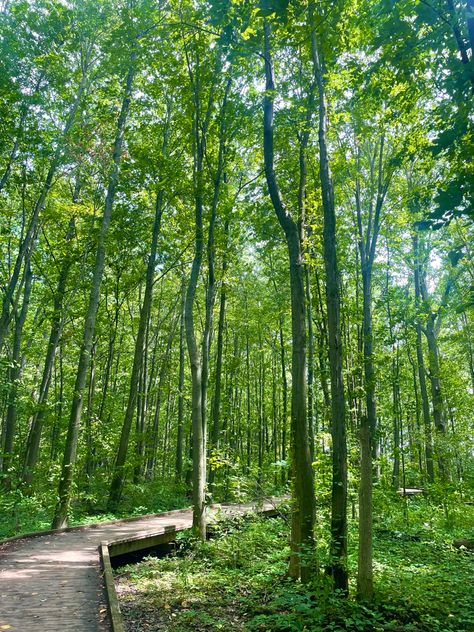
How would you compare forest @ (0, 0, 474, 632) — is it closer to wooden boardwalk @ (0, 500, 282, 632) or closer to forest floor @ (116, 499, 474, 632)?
forest floor @ (116, 499, 474, 632)

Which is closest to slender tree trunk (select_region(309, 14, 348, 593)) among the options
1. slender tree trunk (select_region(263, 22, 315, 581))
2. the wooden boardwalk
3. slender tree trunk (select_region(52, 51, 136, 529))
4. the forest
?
the forest

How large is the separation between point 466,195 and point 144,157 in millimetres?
10037

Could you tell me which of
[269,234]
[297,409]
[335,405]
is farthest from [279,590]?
[269,234]

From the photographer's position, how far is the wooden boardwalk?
4.91m

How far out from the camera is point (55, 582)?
6.45m

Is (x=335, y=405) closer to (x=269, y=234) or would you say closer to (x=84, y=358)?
(x=84, y=358)

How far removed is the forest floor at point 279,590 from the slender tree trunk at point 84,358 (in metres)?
2.67

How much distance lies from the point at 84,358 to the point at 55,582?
586cm

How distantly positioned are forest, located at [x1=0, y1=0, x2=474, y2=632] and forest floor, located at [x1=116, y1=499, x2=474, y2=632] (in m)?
0.05

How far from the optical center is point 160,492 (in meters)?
16.8

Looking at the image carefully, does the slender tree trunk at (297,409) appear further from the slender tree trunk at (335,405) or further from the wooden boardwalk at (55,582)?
the wooden boardwalk at (55,582)

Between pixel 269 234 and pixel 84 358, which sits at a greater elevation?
pixel 269 234

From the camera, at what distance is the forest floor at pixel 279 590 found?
531cm

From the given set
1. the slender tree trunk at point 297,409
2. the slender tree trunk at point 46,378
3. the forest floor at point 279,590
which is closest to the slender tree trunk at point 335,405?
the forest floor at point 279,590
